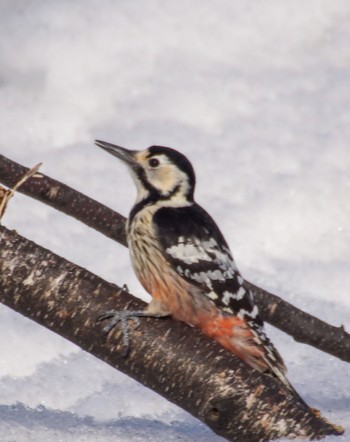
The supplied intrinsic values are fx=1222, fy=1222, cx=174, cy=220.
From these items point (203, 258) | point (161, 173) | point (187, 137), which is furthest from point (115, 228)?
point (187, 137)

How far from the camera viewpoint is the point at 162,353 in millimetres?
3238

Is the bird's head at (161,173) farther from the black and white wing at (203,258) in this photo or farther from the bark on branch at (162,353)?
the bark on branch at (162,353)

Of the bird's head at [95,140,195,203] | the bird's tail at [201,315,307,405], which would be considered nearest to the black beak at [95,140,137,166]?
the bird's head at [95,140,195,203]

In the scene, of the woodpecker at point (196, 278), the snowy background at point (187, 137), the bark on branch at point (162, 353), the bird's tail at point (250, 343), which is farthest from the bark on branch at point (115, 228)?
the bark on branch at point (162, 353)

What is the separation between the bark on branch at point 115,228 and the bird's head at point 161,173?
17 cm

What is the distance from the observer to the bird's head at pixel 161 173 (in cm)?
455

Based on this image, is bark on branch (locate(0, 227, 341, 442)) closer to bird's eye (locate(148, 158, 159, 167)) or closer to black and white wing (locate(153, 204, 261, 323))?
black and white wing (locate(153, 204, 261, 323))

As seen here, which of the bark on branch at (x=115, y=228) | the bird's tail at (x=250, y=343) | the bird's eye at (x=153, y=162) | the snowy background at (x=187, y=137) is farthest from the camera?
the snowy background at (x=187, y=137)

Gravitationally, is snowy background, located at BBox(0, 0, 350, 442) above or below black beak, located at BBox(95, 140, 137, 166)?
above

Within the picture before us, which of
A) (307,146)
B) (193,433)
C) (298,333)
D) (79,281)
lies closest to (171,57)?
(307,146)

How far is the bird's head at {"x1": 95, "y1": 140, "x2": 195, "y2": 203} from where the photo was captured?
4555 mm

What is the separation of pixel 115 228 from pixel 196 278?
568 millimetres

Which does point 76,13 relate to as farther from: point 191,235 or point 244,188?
point 191,235

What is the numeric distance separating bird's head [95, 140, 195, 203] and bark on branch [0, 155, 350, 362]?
170mm
